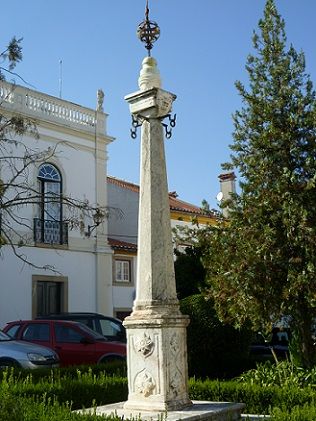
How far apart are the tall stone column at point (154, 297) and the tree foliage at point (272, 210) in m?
2.73

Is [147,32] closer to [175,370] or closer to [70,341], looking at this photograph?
[175,370]

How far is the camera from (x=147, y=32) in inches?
305

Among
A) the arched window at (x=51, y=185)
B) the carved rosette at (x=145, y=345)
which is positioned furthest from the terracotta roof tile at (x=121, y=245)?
the carved rosette at (x=145, y=345)

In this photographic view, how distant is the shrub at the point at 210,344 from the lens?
1146cm

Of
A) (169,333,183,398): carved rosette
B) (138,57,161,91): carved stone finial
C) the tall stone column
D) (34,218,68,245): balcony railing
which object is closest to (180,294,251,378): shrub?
the tall stone column

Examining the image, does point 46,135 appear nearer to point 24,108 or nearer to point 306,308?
point 24,108

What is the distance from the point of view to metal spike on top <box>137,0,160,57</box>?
7.73 m

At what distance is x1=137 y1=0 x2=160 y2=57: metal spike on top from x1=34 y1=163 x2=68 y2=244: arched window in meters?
13.5

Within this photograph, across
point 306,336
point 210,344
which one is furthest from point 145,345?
point 210,344

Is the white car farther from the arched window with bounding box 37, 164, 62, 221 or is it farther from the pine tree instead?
the arched window with bounding box 37, 164, 62, 221

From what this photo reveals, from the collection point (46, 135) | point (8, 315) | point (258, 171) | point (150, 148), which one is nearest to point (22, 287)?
point (8, 315)

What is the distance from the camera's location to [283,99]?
10.1 metres

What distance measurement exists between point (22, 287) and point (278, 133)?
40.9 feet

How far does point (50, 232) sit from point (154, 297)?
14.8 meters
